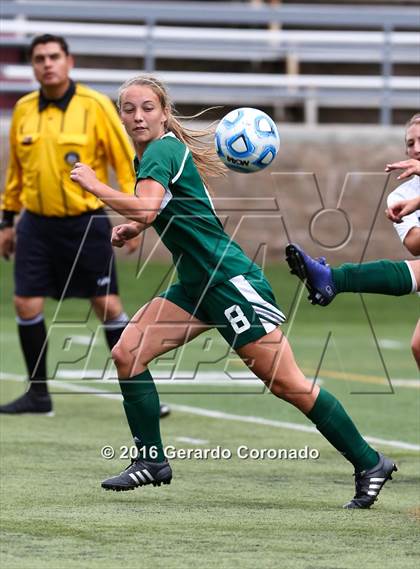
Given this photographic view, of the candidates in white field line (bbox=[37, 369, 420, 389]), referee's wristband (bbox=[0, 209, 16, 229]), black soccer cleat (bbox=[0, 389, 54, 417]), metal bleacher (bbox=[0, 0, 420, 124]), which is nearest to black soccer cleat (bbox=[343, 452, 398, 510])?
black soccer cleat (bbox=[0, 389, 54, 417])

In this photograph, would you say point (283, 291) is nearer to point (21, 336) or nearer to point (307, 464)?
point (21, 336)

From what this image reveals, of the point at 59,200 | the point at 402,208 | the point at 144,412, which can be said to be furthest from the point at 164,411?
the point at 402,208

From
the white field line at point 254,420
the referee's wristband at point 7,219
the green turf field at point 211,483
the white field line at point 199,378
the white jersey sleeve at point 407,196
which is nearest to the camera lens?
the green turf field at point 211,483

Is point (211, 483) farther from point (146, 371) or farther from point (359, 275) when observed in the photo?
point (359, 275)

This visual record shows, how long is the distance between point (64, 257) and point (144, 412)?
3.07m

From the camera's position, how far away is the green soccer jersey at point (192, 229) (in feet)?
20.4

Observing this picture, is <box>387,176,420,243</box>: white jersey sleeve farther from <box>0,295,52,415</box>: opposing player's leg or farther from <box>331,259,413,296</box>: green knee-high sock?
<box>0,295,52,415</box>: opposing player's leg

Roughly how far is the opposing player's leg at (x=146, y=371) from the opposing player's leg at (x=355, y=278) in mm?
518

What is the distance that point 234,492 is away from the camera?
22.1 ft

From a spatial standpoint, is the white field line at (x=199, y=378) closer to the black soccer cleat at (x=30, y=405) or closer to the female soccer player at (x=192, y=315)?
the black soccer cleat at (x=30, y=405)

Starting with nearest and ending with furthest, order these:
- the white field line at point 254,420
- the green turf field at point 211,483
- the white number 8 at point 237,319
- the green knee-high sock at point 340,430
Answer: the green turf field at point 211,483 → the white number 8 at point 237,319 → the green knee-high sock at point 340,430 → the white field line at point 254,420

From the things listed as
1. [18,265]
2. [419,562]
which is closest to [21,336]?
[18,265]

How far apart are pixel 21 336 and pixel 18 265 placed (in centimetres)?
51

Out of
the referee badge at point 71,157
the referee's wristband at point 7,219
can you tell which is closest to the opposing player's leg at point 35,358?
the referee's wristband at point 7,219
